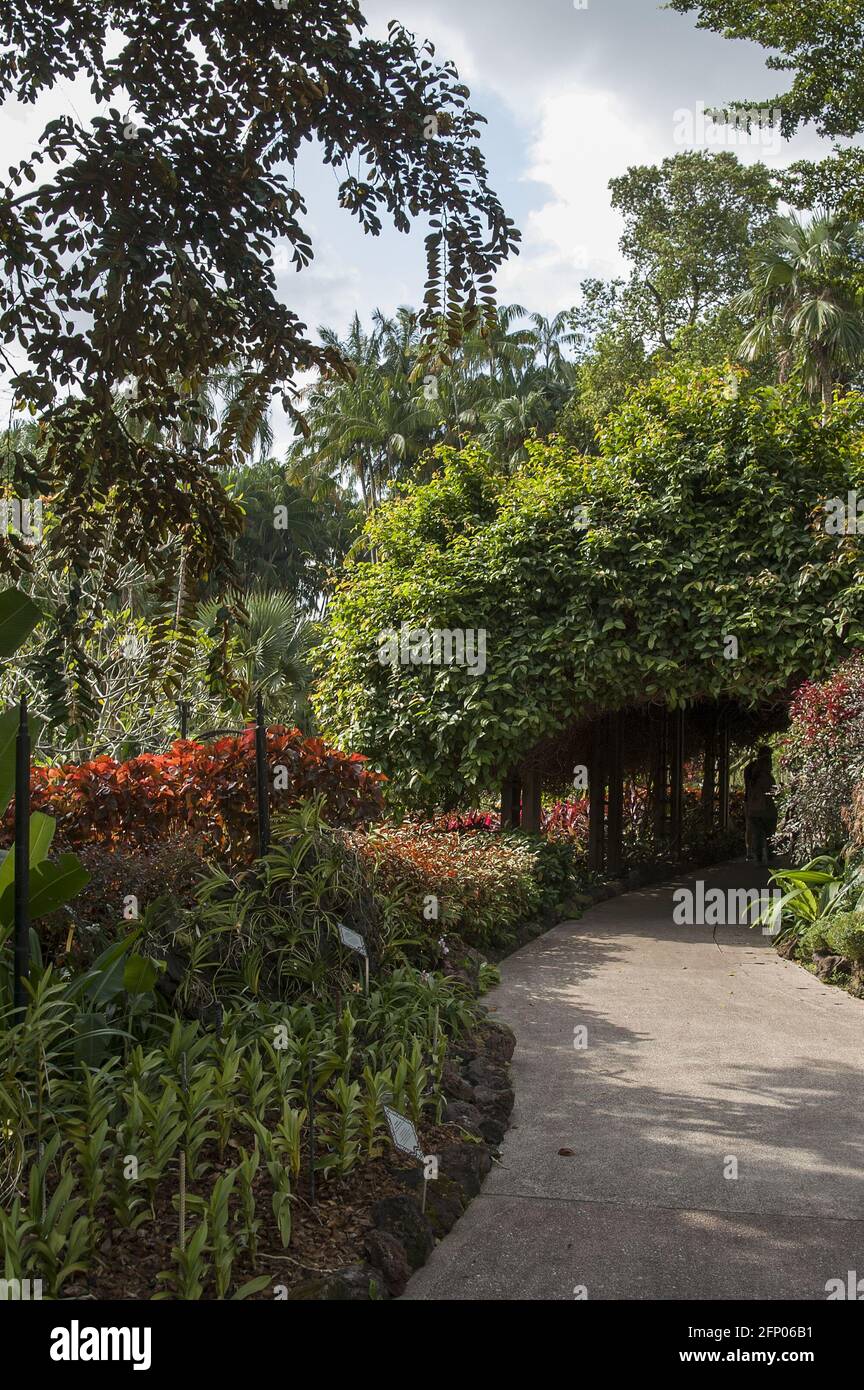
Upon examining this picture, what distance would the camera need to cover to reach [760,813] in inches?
622

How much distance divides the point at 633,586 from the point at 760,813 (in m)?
6.29

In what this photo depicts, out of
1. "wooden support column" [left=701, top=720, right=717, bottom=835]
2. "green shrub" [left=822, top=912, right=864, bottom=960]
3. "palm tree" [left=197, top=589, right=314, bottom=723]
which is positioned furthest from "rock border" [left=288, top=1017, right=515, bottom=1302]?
"wooden support column" [left=701, top=720, right=717, bottom=835]

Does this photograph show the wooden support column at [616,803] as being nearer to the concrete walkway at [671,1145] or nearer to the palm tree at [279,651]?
the palm tree at [279,651]

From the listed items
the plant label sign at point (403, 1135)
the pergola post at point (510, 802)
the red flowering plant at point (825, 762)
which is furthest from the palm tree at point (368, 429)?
the plant label sign at point (403, 1135)

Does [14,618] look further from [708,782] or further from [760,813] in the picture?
[708,782]

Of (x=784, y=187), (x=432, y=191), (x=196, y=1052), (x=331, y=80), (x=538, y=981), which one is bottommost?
(x=538, y=981)

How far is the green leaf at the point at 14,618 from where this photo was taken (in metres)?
4.30

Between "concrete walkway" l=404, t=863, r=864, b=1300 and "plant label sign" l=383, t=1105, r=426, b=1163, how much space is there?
0.32m

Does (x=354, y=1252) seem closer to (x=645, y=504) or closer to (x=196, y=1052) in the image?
(x=196, y=1052)

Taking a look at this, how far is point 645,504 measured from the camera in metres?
11.0

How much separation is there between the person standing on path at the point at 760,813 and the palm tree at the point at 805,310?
828 cm

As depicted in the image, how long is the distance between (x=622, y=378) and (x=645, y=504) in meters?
13.7

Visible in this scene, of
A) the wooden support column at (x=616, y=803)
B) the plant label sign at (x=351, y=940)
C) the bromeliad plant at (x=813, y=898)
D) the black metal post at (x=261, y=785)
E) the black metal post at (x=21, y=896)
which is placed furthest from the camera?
the wooden support column at (x=616, y=803)
